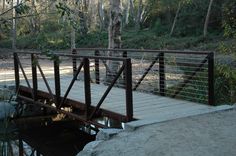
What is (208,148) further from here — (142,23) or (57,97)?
(142,23)

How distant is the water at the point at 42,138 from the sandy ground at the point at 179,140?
2943 millimetres

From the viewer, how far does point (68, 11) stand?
4.27 metres

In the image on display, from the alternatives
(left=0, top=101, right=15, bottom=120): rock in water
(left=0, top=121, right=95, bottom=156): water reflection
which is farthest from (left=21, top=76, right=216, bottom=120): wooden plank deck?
(left=0, top=101, right=15, bottom=120): rock in water

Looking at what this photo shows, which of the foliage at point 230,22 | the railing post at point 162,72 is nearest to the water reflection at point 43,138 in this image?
the railing post at point 162,72

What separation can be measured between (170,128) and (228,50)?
18.3 feet

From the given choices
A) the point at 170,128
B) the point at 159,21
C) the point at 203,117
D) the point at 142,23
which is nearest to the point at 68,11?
the point at 170,128

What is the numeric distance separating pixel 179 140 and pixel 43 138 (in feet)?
17.0

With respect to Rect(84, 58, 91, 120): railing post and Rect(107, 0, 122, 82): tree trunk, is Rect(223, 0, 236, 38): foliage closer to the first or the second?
Rect(107, 0, 122, 82): tree trunk

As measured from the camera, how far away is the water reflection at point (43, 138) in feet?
30.3

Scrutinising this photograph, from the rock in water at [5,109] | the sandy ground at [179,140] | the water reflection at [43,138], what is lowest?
the water reflection at [43,138]

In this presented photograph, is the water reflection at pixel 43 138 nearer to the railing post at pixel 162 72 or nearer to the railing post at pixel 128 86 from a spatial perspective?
the railing post at pixel 162 72

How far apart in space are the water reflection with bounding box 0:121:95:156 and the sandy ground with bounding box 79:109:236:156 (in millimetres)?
2944

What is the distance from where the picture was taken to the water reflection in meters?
9.23

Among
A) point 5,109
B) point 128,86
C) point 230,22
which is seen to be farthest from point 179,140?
point 5,109
